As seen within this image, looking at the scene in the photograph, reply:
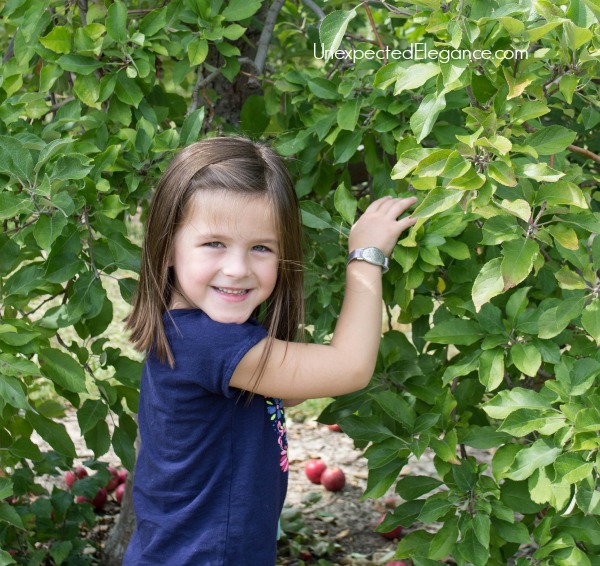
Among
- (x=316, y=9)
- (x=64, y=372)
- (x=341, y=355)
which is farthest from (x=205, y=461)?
(x=316, y=9)

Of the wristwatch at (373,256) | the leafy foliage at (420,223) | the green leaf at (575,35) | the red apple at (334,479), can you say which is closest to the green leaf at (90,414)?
the leafy foliage at (420,223)

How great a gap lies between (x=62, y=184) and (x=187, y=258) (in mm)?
312

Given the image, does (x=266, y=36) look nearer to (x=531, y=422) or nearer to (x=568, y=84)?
(x=568, y=84)

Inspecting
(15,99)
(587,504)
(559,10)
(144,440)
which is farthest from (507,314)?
(15,99)

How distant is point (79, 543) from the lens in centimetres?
280

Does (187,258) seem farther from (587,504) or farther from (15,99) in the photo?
(587,504)

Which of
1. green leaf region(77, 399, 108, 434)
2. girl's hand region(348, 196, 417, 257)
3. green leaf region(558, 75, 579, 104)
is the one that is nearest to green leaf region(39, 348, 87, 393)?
green leaf region(77, 399, 108, 434)

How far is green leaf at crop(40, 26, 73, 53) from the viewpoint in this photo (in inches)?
81.4

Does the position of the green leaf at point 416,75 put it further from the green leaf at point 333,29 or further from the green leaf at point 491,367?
the green leaf at point 491,367

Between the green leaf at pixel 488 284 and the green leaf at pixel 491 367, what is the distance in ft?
0.70

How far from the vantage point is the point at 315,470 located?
3711mm

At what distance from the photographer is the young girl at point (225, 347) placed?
1.71m

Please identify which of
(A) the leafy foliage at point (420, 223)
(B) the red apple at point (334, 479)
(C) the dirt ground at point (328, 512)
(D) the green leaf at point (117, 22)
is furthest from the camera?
(B) the red apple at point (334, 479)

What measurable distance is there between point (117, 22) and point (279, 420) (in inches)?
35.8
